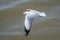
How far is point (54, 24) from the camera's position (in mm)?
2801

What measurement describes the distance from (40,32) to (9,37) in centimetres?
31

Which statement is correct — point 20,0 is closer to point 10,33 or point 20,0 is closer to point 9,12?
point 9,12

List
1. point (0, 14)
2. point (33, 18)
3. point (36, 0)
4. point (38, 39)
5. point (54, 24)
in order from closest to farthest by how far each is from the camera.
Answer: point (33, 18)
point (38, 39)
point (54, 24)
point (0, 14)
point (36, 0)

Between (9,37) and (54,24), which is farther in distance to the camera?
A: (54,24)

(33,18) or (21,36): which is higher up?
(33,18)

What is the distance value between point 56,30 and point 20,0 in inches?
36.3

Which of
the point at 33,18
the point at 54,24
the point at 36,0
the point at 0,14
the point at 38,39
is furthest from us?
the point at 36,0

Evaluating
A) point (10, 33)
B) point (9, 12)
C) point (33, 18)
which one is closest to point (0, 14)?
point (9, 12)

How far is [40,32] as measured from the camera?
8.79 feet

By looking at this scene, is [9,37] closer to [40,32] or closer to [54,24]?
[40,32]

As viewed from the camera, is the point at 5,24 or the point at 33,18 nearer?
the point at 33,18

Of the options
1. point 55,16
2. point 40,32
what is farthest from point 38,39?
point 55,16

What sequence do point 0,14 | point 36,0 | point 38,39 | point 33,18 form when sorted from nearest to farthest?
point 33,18
point 38,39
point 0,14
point 36,0

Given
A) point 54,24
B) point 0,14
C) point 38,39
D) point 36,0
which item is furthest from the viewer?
point 36,0
